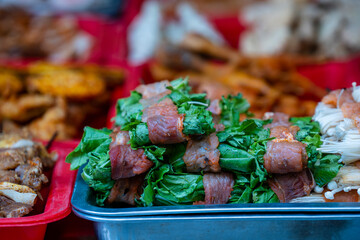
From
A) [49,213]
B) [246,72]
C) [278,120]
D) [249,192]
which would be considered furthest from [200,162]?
[246,72]

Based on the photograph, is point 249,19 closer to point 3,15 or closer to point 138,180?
point 3,15

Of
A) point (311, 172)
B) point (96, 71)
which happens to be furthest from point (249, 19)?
point (311, 172)

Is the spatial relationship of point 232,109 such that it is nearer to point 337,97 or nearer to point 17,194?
point 337,97

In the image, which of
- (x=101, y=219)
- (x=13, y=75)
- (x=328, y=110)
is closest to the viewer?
(x=101, y=219)

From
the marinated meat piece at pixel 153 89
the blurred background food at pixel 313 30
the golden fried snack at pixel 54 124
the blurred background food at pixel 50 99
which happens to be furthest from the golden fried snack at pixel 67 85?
the blurred background food at pixel 313 30

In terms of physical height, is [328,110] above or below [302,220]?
above

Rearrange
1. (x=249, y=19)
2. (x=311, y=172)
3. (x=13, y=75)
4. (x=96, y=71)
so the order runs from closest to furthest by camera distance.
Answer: (x=311, y=172) < (x=13, y=75) < (x=96, y=71) < (x=249, y=19)

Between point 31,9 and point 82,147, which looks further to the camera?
point 31,9
